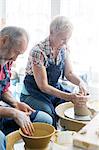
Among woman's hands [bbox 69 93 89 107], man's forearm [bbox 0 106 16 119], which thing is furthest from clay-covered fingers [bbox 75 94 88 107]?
man's forearm [bbox 0 106 16 119]

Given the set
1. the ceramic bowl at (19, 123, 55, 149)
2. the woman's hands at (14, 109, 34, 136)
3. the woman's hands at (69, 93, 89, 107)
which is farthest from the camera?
the woman's hands at (69, 93, 89, 107)

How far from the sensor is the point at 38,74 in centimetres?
193

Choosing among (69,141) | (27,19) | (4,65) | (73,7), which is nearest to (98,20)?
(73,7)

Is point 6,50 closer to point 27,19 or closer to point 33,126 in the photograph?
point 33,126

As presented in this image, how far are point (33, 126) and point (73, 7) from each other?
142cm

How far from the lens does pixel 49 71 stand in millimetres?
2025

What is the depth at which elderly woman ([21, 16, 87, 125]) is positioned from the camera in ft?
6.31

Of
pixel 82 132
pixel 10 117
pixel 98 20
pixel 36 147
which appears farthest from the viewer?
pixel 98 20

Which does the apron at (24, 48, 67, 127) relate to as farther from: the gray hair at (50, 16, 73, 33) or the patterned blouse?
the gray hair at (50, 16, 73, 33)

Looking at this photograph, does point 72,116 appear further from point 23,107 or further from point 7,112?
point 7,112

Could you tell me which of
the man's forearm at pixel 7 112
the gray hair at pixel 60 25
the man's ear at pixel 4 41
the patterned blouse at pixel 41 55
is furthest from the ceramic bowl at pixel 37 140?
the gray hair at pixel 60 25

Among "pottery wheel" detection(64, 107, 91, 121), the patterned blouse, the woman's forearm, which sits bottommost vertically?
"pottery wheel" detection(64, 107, 91, 121)

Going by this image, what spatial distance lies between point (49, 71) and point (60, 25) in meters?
0.33

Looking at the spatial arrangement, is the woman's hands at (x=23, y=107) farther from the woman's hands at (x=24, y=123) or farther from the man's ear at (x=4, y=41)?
the man's ear at (x=4, y=41)
